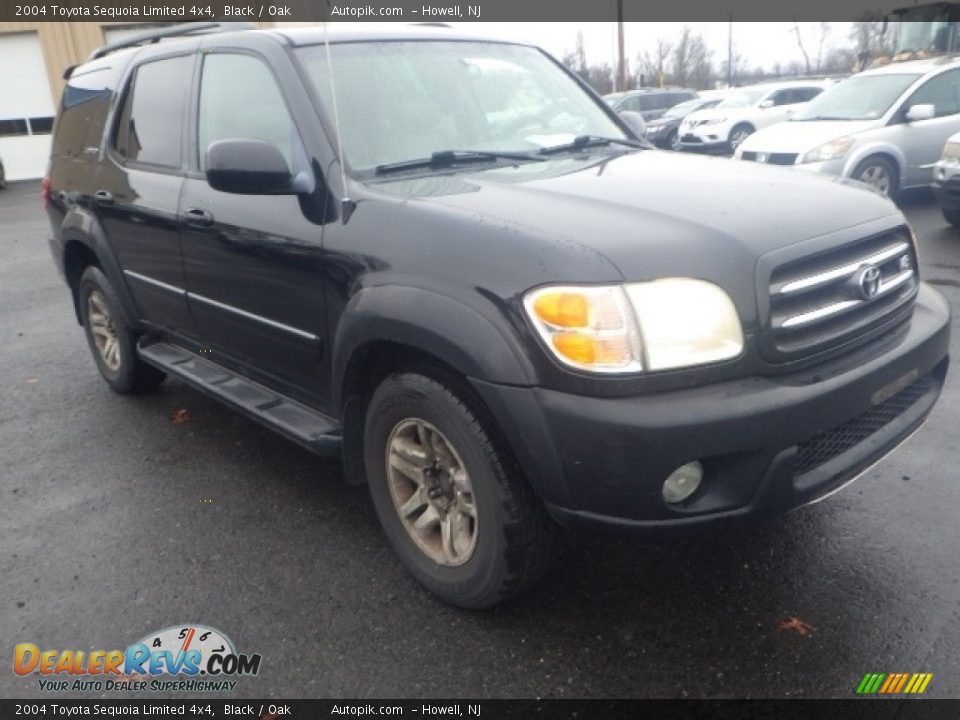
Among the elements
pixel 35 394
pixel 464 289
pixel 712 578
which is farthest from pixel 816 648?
Answer: pixel 35 394

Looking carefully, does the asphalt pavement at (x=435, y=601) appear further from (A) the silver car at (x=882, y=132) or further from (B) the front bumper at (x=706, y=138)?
(B) the front bumper at (x=706, y=138)

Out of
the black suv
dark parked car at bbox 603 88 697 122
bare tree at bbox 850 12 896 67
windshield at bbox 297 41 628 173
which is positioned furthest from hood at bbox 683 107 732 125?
windshield at bbox 297 41 628 173

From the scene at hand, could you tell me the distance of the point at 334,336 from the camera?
293cm

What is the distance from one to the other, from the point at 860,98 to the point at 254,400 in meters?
9.46

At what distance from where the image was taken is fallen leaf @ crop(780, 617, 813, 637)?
2.61 m

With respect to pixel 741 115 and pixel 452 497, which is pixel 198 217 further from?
pixel 741 115

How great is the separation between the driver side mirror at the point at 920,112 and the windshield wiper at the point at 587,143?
720 centimetres

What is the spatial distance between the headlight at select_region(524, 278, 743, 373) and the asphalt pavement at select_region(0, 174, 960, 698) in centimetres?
54

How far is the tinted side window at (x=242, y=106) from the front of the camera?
10.6ft

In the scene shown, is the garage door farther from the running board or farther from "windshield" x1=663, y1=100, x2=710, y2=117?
the running board

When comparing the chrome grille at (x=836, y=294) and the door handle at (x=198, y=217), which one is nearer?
the chrome grille at (x=836, y=294)

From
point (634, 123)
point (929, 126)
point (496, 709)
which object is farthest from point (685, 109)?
point (496, 709)

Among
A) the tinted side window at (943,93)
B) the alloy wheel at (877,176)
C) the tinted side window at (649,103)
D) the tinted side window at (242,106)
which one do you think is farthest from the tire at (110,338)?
the tinted side window at (649,103)

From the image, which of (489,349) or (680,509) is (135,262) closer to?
(489,349)
